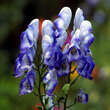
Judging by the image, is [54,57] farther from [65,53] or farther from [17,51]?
[17,51]

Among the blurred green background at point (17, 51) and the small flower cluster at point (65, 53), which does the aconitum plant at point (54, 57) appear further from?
the blurred green background at point (17, 51)

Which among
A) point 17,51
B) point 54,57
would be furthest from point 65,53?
point 17,51

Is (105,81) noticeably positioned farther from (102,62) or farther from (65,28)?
(65,28)

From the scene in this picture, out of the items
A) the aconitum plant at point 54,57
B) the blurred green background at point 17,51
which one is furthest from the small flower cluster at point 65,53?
the blurred green background at point 17,51

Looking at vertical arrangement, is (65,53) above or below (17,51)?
below

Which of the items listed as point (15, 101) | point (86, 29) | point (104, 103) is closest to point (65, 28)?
point (86, 29)
